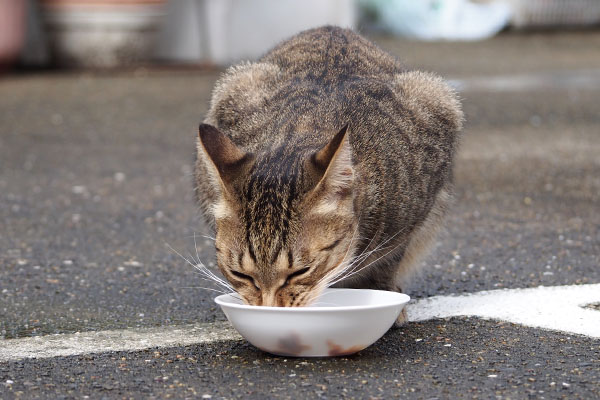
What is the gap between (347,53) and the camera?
14.4ft

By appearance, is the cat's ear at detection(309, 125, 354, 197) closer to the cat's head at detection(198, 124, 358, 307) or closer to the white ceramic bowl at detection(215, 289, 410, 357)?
the cat's head at detection(198, 124, 358, 307)

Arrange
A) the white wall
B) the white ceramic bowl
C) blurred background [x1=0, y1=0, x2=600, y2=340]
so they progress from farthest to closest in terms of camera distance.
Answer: the white wall < blurred background [x1=0, y1=0, x2=600, y2=340] < the white ceramic bowl

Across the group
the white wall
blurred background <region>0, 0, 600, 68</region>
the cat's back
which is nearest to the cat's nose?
the cat's back

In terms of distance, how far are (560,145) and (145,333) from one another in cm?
524

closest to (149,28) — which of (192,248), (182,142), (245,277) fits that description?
(182,142)

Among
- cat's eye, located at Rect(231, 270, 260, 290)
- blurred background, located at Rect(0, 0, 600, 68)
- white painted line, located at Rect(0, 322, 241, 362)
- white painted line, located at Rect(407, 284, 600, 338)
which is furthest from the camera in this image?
blurred background, located at Rect(0, 0, 600, 68)

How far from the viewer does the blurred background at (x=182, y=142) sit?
14.9 feet

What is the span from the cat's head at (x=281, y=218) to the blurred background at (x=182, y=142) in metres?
0.77

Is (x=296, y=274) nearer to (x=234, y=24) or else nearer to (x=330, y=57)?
(x=330, y=57)

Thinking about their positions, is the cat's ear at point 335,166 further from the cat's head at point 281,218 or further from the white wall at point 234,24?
the white wall at point 234,24

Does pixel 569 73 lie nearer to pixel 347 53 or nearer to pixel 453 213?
pixel 453 213

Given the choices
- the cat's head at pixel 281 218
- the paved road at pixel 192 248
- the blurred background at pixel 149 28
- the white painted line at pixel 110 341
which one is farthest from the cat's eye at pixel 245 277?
the blurred background at pixel 149 28

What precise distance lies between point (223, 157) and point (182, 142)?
5.19 metres

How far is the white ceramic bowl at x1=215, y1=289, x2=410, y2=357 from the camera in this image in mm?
3170
